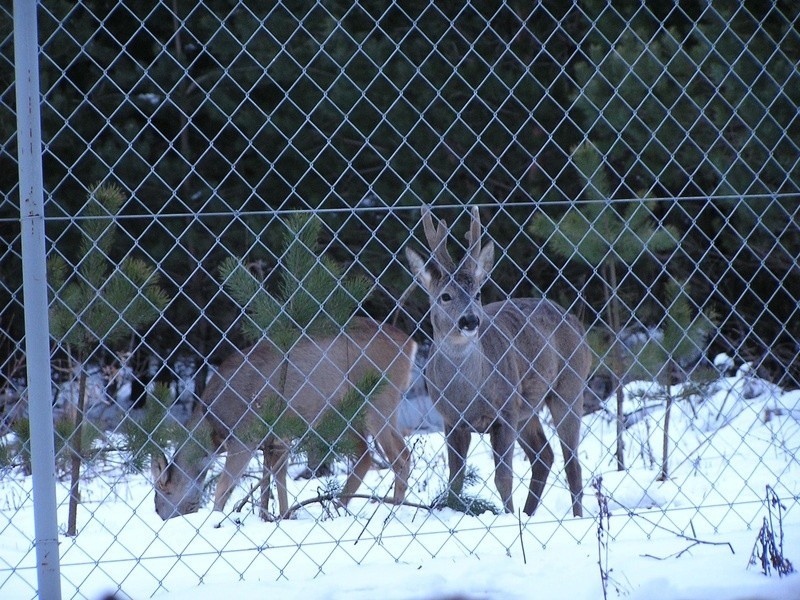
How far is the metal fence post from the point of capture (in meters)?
2.79

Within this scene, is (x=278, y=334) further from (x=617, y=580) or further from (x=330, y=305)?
(x=617, y=580)

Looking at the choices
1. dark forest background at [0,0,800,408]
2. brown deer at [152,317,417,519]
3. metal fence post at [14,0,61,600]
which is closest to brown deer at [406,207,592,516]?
brown deer at [152,317,417,519]

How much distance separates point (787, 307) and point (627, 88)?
2760mm

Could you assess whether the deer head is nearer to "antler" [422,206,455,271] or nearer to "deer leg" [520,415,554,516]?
"antler" [422,206,455,271]

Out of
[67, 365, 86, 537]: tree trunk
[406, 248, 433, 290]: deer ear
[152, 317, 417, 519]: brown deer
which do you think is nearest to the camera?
[67, 365, 86, 537]: tree trunk

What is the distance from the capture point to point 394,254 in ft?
15.1

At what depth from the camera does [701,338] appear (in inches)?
259

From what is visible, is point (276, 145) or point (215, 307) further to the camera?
point (215, 307)

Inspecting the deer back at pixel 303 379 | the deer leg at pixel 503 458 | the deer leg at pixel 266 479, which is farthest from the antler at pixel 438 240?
the deer back at pixel 303 379

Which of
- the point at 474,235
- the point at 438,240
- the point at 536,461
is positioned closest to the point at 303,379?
the point at 536,461

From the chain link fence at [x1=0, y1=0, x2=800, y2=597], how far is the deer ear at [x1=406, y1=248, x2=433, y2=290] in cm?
16

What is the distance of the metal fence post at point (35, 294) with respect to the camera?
279 cm

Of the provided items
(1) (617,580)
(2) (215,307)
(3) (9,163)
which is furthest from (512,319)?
(3) (9,163)

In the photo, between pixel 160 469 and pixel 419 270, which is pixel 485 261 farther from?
pixel 160 469
